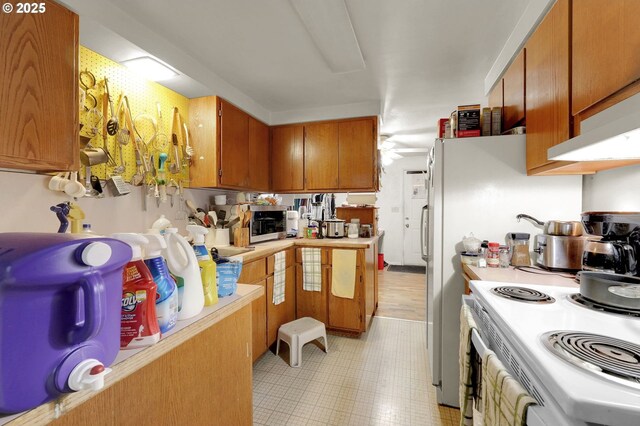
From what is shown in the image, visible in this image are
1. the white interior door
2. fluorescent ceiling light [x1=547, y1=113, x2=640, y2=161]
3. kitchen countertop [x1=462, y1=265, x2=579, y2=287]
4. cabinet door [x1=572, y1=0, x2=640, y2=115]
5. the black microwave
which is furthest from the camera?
the white interior door

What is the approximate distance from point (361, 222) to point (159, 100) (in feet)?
7.68

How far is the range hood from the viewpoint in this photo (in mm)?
709

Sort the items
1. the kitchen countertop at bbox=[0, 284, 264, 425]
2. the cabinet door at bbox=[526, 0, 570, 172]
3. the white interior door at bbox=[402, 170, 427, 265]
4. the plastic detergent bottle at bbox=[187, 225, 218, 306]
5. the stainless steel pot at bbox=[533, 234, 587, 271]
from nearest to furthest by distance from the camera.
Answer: the kitchen countertop at bbox=[0, 284, 264, 425] < the plastic detergent bottle at bbox=[187, 225, 218, 306] < the cabinet door at bbox=[526, 0, 570, 172] < the stainless steel pot at bbox=[533, 234, 587, 271] < the white interior door at bbox=[402, 170, 427, 265]

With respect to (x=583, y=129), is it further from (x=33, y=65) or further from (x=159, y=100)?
(x=159, y=100)

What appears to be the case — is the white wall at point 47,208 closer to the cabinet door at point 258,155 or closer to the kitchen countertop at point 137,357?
the cabinet door at point 258,155

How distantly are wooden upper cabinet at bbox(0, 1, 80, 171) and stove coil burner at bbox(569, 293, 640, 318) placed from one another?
86.5 inches

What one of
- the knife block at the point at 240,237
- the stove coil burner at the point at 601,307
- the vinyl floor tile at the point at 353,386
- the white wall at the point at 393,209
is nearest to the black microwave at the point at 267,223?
the knife block at the point at 240,237

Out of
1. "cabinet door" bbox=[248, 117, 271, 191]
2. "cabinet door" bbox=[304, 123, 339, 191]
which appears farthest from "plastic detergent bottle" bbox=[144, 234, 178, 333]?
"cabinet door" bbox=[304, 123, 339, 191]

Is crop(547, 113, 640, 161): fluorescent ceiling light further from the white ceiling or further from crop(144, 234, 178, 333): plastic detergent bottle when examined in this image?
crop(144, 234, 178, 333): plastic detergent bottle

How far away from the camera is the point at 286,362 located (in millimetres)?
2322

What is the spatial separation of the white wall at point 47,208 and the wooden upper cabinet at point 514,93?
101 inches

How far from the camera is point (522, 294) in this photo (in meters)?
1.11

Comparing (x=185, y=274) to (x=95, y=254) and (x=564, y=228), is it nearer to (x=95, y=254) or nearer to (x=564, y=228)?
(x=95, y=254)

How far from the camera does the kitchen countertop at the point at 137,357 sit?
495 millimetres
